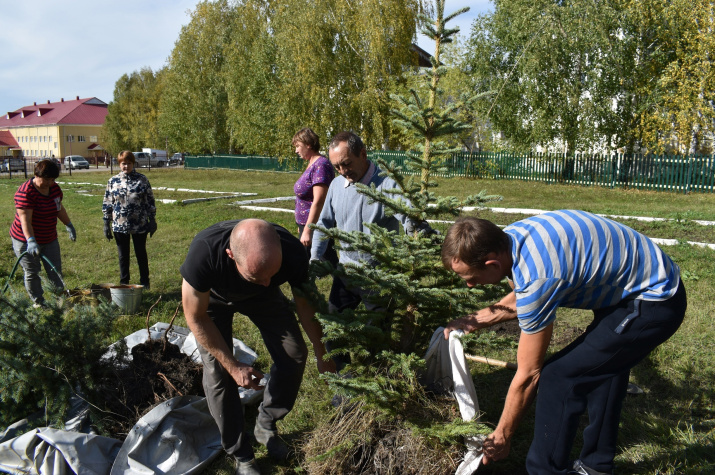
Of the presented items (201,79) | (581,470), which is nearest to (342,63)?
(201,79)

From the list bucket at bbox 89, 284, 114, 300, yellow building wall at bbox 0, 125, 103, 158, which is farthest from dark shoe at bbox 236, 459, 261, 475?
yellow building wall at bbox 0, 125, 103, 158

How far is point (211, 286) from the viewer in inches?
108

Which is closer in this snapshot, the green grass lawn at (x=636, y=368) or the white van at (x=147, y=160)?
the green grass lawn at (x=636, y=368)

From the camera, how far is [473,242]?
2170 millimetres

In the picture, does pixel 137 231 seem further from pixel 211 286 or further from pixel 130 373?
pixel 211 286

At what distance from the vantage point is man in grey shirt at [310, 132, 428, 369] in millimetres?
3410

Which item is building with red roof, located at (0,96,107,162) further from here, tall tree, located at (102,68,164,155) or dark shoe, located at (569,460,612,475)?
dark shoe, located at (569,460,612,475)

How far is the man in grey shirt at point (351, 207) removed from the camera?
11.2 feet

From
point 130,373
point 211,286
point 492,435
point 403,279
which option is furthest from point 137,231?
point 492,435

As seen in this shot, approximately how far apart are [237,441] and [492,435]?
140 centimetres

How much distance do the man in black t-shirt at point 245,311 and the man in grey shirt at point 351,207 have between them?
0.35 metres

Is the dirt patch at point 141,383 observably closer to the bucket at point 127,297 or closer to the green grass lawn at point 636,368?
the green grass lawn at point 636,368

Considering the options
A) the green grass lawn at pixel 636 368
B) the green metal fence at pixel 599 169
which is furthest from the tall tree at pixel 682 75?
the green grass lawn at pixel 636 368

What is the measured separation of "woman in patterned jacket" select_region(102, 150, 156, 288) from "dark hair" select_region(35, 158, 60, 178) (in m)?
0.58
